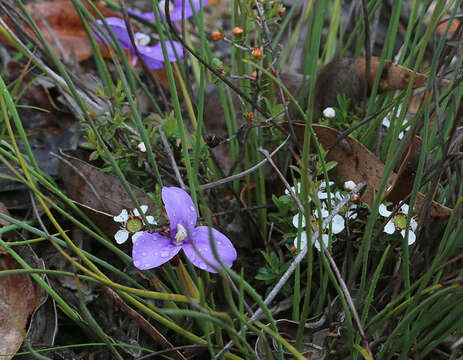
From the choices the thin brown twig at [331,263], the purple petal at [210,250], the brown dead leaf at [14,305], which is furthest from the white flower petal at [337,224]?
the brown dead leaf at [14,305]

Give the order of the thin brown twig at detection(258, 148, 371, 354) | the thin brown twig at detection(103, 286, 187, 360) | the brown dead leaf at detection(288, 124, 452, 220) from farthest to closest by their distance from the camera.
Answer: the brown dead leaf at detection(288, 124, 452, 220) → the thin brown twig at detection(103, 286, 187, 360) → the thin brown twig at detection(258, 148, 371, 354)

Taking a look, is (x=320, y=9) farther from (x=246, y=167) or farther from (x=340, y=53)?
(x=246, y=167)

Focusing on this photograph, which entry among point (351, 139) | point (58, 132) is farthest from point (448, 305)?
point (58, 132)

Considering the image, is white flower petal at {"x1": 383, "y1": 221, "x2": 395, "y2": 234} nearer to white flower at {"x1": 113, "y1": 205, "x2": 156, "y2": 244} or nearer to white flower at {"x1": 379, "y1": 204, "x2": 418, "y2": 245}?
white flower at {"x1": 379, "y1": 204, "x2": 418, "y2": 245}

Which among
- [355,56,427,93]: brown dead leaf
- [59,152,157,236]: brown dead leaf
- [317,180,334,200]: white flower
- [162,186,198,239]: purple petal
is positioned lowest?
[59,152,157,236]: brown dead leaf

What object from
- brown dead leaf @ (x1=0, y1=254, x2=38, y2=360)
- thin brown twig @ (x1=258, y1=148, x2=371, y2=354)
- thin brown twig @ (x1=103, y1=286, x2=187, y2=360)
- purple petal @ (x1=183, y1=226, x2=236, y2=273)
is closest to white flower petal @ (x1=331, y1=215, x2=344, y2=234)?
thin brown twig @ (x1=258, y1=148, x2=371, y2=354)

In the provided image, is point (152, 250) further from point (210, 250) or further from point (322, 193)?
point (322, 193)
